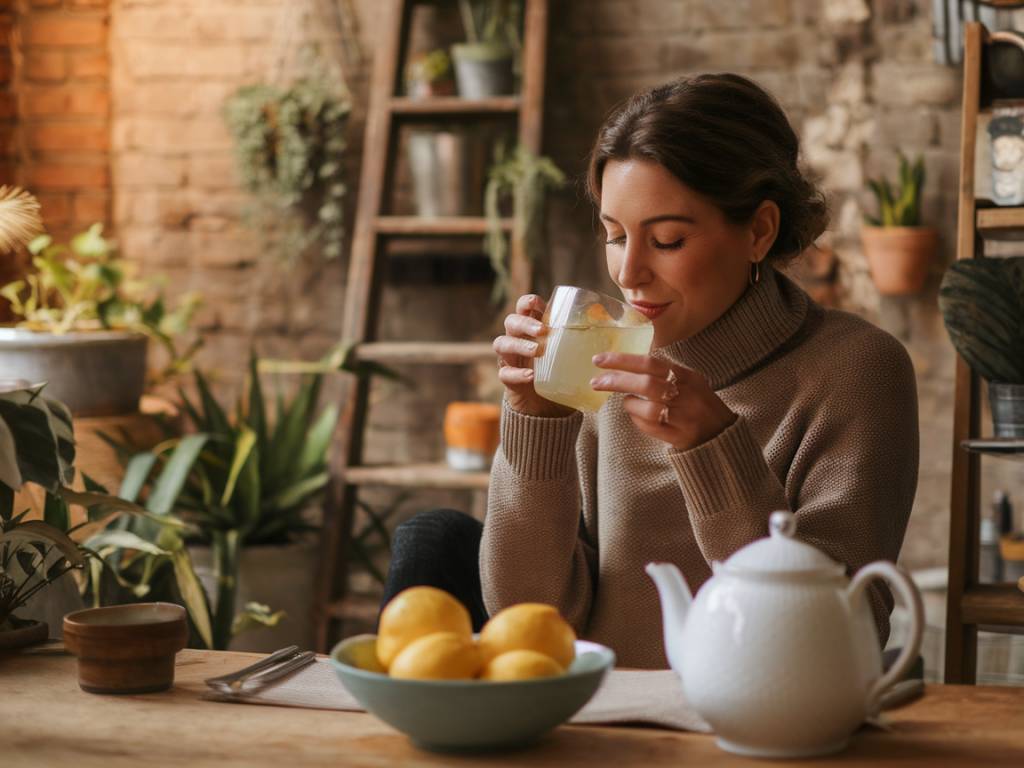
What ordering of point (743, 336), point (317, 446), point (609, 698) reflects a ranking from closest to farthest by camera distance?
point (609, 698)
point (743, 336)
point (317, 446)

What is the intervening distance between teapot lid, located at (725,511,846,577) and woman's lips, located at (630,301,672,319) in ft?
2.14

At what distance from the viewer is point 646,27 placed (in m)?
3.49

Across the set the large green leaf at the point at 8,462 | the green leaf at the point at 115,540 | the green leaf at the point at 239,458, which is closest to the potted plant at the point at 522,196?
the green leaf at the point at 239,458

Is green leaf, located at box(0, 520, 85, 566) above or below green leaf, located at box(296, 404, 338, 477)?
above

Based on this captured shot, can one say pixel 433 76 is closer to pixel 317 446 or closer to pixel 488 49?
pixel 488 49

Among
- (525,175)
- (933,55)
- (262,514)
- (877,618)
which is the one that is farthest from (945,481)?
(877,618)

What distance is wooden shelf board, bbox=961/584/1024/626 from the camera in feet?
6.79

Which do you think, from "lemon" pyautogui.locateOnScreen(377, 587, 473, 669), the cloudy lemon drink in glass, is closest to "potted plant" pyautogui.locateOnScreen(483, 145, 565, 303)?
the cloudy lemon drink in glass

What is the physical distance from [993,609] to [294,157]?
2189mm

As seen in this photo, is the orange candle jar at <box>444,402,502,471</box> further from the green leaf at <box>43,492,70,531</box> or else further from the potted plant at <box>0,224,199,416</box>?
the green leaf at <box>43,492,70,531</box>

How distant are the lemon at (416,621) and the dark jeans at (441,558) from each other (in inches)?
24.2

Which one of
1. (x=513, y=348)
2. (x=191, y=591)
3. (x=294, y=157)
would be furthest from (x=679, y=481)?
(x=294, y=157)

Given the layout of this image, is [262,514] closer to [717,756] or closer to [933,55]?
[933,55]

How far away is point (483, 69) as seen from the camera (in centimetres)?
332
